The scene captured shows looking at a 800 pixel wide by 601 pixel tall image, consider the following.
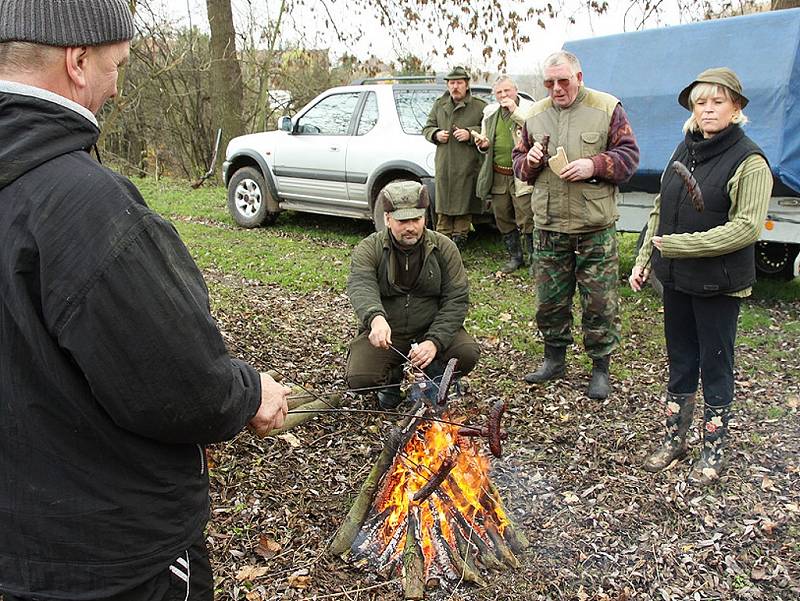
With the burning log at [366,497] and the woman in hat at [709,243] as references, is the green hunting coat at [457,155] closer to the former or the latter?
the woman in hat at [709,243]

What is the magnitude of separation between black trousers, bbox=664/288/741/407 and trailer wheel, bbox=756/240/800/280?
4276mm

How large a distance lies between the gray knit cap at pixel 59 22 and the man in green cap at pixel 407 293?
2.67 m

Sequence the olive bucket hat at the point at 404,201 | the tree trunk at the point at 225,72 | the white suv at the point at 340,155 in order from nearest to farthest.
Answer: the olive bucket hat at the point at 404,201, the white suv at the point at 340,155, the tree trunk at the point at 225,72

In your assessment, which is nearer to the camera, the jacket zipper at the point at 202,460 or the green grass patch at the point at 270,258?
the jacket zipper at the point at 202,460

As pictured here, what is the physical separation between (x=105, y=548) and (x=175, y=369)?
1.62ft

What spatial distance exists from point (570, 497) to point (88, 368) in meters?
3.00

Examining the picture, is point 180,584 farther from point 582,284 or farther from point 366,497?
point 582,284

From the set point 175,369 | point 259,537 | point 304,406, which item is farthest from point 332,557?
point 175,369

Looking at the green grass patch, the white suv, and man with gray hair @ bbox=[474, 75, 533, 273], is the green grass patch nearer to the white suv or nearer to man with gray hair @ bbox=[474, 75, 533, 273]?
the white suv

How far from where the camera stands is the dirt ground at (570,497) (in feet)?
10.5

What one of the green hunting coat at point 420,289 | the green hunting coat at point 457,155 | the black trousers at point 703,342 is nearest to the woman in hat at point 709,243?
the black trousers at point 703,342

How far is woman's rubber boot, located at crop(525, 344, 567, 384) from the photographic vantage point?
535 centimetres

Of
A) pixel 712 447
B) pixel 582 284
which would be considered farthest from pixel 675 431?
pixel 582 284

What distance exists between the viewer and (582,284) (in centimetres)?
508
